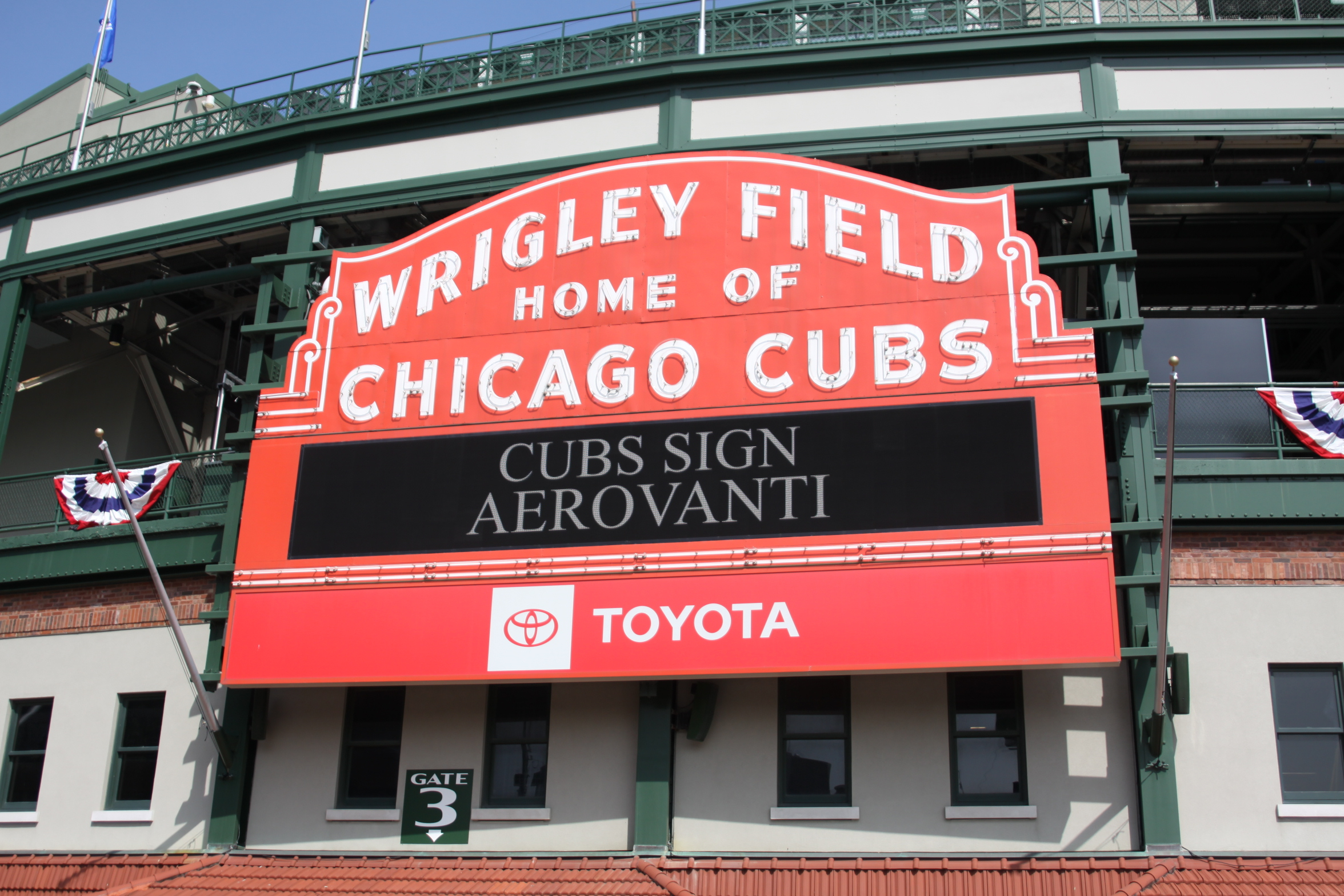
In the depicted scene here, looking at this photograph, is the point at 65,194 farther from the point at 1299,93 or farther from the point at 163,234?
the point at 1299,93

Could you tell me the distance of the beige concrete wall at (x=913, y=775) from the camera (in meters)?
12.4

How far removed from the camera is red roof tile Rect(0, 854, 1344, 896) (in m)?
11.4

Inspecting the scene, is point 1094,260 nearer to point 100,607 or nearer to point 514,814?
point 514,814

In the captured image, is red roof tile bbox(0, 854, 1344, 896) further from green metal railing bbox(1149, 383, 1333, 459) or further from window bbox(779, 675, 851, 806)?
green metal railing bbox(1149, 383, 1333, 459)

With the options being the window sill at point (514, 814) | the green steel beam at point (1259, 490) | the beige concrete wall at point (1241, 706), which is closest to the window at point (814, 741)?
the window sill at point (514, 814)

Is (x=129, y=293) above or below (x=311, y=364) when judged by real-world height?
above

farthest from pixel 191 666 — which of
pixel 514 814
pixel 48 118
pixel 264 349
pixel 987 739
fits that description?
pixel 48 118

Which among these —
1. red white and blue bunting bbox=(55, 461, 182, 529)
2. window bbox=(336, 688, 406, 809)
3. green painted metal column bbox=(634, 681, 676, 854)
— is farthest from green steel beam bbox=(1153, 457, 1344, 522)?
red white and blue bunting bbox=(55, 461, 182, 529)

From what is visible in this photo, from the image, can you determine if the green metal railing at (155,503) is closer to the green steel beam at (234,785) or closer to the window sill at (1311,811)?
the green steel beam at (234,785)

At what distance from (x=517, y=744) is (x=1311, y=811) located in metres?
8.45

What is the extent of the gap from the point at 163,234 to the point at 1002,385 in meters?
12.6

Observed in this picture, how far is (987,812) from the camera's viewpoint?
41.0 ft

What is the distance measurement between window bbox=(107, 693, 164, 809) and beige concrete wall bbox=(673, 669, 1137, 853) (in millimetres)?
6948

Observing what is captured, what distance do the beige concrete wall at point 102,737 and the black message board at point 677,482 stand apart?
9.61ft
